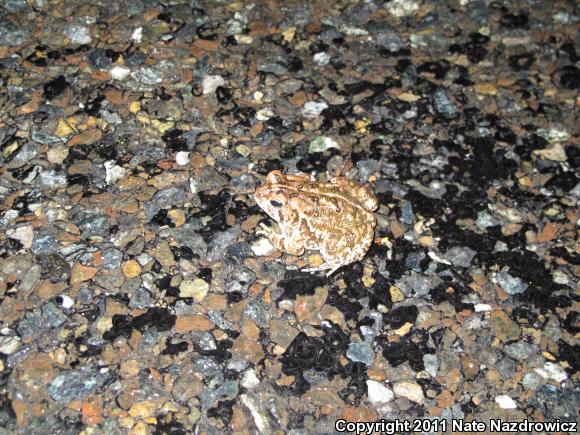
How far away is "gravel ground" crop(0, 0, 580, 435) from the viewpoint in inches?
124

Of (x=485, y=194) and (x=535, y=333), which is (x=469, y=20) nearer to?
(x=485, y=194)

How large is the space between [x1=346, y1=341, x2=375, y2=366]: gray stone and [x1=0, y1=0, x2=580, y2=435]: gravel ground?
14 mm

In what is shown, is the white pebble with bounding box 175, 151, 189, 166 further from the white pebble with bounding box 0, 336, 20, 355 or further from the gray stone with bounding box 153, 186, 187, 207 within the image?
the white pebble with bounding box 0, 336, 20, 355

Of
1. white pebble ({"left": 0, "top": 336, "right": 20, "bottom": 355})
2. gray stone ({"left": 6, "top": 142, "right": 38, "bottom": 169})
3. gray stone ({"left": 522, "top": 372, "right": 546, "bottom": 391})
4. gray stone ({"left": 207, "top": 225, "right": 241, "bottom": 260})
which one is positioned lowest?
gray stone ({"left": 522, "top": 372, "right": 546, "bottom": 391})

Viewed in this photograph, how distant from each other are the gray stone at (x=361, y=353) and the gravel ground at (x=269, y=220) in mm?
14

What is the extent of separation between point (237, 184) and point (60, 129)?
1.38 m

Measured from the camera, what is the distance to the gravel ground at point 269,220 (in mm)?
3150

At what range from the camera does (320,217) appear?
376 cm

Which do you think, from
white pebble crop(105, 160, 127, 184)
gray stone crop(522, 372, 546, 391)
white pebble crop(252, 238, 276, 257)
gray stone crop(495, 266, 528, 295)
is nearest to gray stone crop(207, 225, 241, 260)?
white pebble crop(252, 238, 276, 257)

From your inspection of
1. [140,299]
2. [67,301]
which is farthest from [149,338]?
[67,301]

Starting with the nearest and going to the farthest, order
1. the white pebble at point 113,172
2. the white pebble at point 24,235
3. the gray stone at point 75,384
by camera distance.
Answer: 1. the gray stone at point 75,384
2. the white pebble at point 24,235
3. the white pebble at point 113,172

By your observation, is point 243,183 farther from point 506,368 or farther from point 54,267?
point 506,368

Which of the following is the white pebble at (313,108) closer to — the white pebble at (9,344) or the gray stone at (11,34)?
the gray stone at (11,34)

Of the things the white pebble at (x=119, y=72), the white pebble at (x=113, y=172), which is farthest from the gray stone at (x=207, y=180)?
the white pebble at (x=119, y=72)
